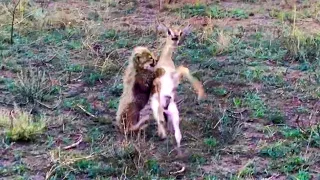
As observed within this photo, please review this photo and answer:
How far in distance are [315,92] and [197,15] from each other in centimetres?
358

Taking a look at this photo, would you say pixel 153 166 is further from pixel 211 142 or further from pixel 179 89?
pixel 179 89

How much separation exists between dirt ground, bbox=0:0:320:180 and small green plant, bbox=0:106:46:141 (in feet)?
0.20

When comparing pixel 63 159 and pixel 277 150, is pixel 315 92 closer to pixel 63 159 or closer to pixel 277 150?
pixel 277 150

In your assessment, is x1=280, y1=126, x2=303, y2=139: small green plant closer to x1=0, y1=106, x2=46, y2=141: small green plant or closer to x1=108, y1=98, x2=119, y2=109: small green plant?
x1=108, y1=98, x2=119, y2=109: small green plant

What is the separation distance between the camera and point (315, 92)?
7.33 m

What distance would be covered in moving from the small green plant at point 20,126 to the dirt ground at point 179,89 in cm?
6

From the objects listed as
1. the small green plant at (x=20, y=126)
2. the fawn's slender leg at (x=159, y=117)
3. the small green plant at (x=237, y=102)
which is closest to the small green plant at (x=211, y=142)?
the fawn's slender leg at (x=159, y=117)

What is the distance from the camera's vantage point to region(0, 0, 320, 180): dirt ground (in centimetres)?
566

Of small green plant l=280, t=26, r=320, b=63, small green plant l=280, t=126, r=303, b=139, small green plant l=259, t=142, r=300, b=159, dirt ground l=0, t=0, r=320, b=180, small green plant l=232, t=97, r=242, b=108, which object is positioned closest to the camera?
dirt ground l=0, t=0, r=320, b=180

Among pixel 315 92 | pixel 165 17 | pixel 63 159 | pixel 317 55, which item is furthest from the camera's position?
pixel 165 17

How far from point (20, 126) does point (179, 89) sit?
200cm

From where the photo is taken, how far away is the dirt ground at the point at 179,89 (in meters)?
5.66

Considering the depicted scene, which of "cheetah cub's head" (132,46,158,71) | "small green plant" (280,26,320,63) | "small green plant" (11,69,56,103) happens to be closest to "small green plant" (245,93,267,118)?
"cheetah cub's head" (132,46,158,71)

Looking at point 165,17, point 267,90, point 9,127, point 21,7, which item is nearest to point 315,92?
point 267,90
